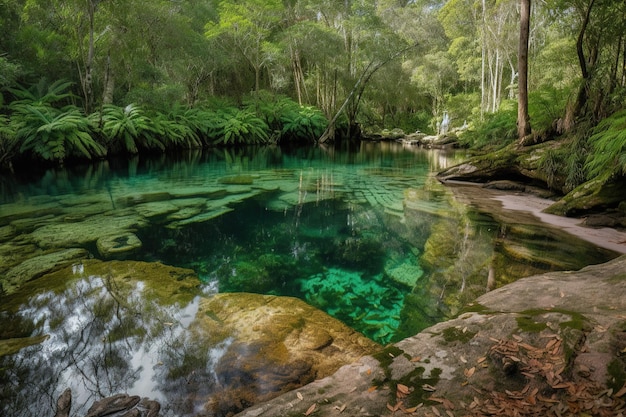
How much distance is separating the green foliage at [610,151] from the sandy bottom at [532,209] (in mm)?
836

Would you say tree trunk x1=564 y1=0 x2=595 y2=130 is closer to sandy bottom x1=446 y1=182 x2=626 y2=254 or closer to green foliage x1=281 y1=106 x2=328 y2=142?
sandy bottom x1=446 y1=182 x2=626 y2=254

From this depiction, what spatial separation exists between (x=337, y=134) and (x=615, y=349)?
2740cm

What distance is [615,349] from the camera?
5.68 ft

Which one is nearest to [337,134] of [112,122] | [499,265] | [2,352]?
A: [112,122]

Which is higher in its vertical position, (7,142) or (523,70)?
(523,70)

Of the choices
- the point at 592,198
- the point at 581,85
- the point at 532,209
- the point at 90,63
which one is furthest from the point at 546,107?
the point at 90,63

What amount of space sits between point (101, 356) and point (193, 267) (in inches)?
72.2

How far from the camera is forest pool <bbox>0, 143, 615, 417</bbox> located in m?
2.47

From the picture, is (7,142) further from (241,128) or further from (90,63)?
(241,128)

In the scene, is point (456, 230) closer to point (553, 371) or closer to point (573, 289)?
point (573, 289)

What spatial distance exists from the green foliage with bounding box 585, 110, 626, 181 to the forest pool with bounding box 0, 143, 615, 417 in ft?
4.13

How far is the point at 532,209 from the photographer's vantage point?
21.7ft

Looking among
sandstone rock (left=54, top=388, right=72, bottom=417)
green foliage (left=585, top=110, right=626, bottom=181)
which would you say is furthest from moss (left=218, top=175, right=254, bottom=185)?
sandstone rock (left=54, top=388, right=72, bottom=417)

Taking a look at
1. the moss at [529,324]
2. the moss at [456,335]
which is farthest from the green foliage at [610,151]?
the moss at [456,335]
